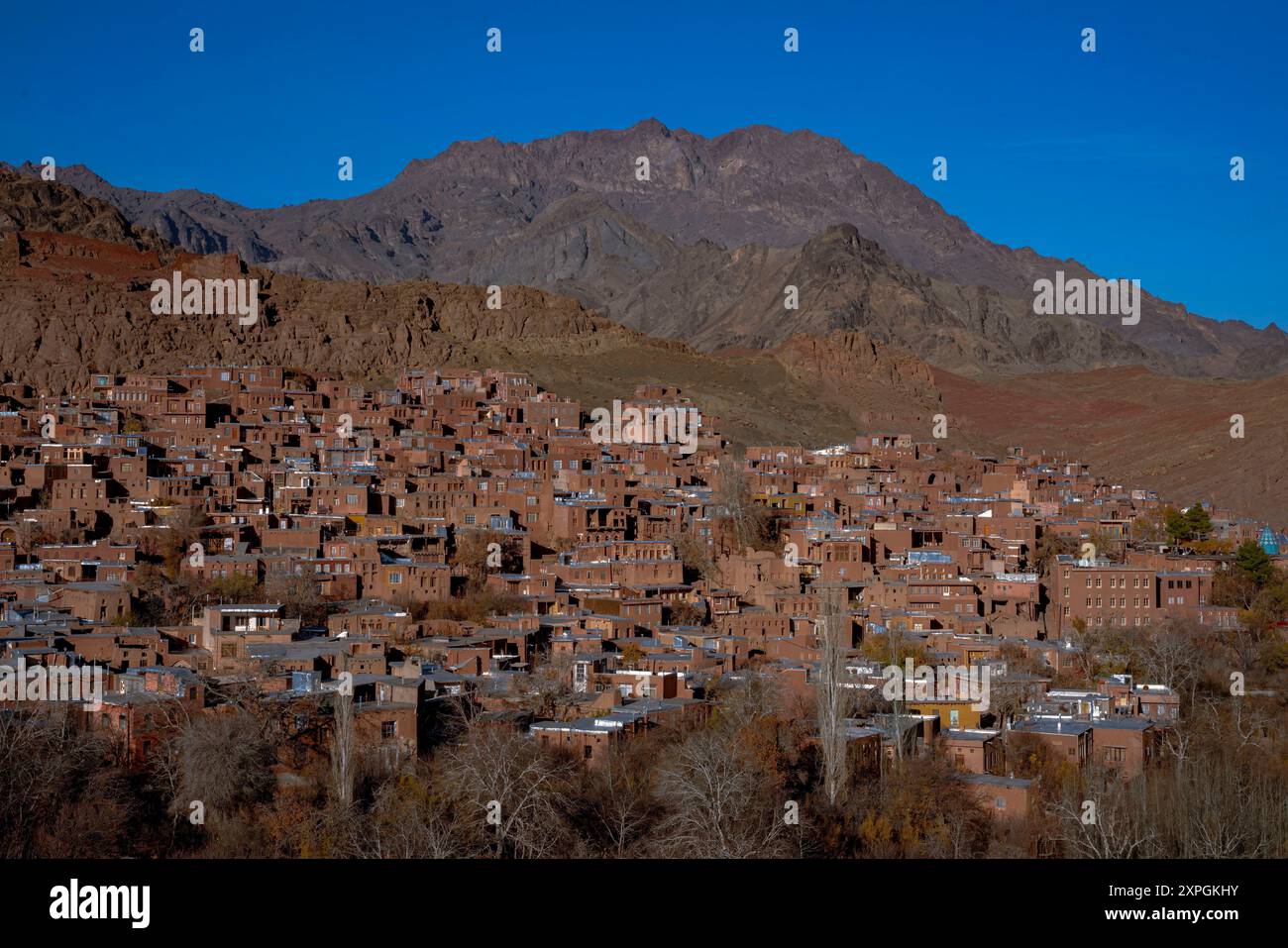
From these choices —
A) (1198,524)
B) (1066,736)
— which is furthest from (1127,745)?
(1198,524)

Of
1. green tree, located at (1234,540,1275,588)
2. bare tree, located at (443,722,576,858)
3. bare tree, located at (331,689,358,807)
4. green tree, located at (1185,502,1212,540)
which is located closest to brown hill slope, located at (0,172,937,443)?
green tree, located at (1185,502,1212,540)

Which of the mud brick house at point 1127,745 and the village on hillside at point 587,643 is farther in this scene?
the mud brick house at point 1127,745

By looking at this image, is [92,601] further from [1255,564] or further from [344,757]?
[1255,564]

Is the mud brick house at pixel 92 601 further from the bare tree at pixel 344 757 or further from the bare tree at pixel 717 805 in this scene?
the bare tree at pixel 717 805

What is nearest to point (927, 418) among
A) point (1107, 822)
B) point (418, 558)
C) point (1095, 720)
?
point (418, 558)

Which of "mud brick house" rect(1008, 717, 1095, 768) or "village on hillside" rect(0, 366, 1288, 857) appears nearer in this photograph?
"village on hillside" rect(0, 366, 1288, 857)

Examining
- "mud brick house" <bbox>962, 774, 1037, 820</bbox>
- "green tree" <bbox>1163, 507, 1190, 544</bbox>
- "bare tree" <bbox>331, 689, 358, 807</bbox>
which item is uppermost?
"green tree" <bbox>1163, 507, 1190, 544</bbox>

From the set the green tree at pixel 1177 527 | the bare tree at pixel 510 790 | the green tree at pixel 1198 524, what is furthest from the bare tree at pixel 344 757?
the green tree at pixel 1198 524

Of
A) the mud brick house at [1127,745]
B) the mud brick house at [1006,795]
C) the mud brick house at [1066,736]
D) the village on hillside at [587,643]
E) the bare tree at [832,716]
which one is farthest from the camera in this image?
the mud brick house at [1127,745]

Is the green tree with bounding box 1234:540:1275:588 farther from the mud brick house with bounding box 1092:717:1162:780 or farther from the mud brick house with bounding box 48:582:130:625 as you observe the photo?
the mud brick house with bounding box 48:582:130:625

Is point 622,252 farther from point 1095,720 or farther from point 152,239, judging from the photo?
point 1095,720

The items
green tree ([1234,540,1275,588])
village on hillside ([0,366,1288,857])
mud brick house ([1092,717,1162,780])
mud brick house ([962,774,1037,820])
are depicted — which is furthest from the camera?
green tree ([1234,540,1275,588])

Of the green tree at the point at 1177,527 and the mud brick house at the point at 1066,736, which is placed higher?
the green tree at the point at 1177,527
